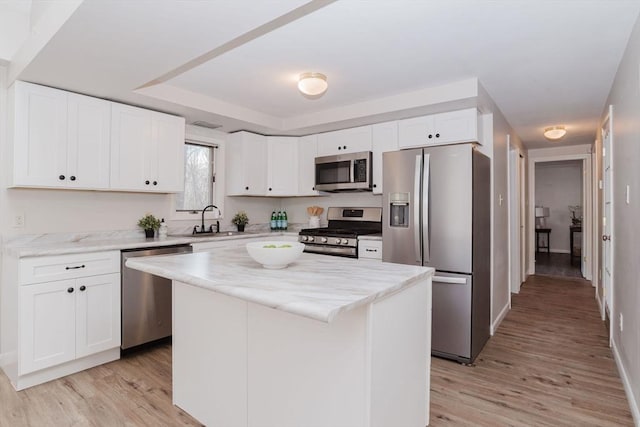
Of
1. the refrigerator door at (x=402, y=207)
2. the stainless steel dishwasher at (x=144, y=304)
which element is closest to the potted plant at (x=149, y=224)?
the stainless steel dishwasher at (x=144, y=304)

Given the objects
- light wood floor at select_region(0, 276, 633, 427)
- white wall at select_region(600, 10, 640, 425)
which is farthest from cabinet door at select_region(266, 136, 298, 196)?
white wall at select_region(600, 10, 640, 425)

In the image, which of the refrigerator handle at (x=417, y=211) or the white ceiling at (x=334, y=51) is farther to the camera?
the refrigerator handle at (x=417, y=211)

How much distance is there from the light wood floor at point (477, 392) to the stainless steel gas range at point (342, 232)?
136 centimetres

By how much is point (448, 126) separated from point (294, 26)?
73.2 inches

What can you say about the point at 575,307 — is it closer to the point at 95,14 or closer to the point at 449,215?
the point at 449,215

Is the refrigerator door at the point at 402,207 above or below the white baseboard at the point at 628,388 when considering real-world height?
above

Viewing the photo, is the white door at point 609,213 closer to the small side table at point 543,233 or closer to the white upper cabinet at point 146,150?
the white upper cabinet at point 146,150

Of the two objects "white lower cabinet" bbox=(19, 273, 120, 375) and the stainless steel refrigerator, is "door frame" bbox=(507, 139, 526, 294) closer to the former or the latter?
the stainless steel refrigerator

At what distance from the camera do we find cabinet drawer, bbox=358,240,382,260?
3.52 metres

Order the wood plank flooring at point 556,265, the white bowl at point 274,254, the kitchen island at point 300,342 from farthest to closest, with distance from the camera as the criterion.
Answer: the wood plank flooring at point 556,265, the white bowl at point 274,254, the kitchen island at point 300,342

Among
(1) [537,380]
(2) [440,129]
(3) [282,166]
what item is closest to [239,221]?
(3) [282,166]

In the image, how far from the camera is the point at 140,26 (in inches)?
75.3

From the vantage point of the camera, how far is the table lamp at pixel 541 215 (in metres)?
8.66

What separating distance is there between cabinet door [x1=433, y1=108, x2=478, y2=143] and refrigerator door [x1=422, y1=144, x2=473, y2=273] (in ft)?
1.60
